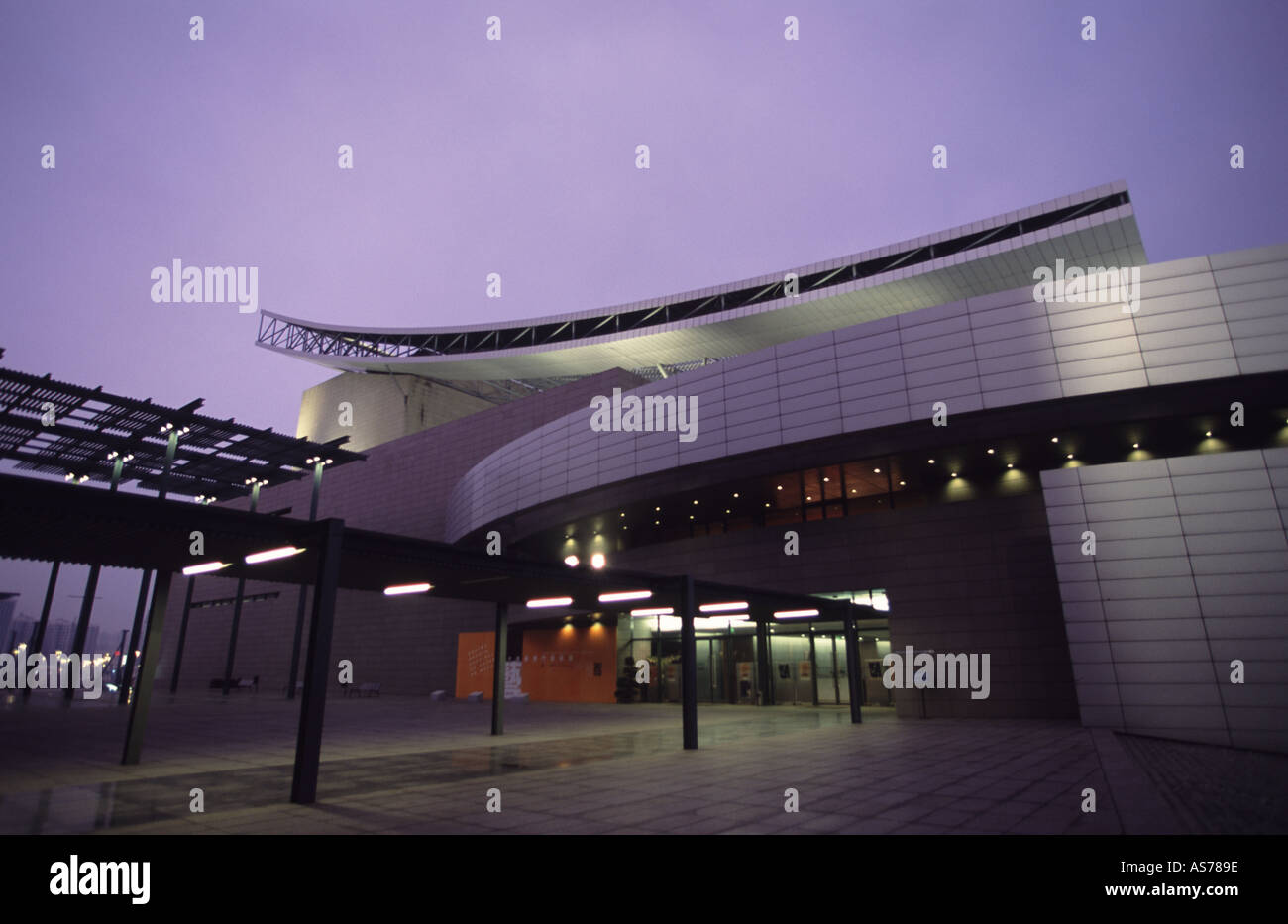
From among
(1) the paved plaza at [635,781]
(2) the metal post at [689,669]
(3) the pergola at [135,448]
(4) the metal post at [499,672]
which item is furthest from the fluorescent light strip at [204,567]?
(3) the pergola at [135,448]

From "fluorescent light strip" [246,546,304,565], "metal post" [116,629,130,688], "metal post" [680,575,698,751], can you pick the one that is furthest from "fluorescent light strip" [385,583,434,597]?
"metal post" [116,629,130,688]

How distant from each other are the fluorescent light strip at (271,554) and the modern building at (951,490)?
8.21 metres

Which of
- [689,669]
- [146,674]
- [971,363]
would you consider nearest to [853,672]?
A: [689,669]

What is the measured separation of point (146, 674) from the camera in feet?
41.0

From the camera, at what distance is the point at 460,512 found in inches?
1625

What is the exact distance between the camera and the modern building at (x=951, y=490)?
1753 cm

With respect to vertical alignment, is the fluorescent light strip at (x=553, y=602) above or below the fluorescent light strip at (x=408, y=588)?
below

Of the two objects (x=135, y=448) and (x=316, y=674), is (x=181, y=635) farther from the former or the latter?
(x=316, y=674)

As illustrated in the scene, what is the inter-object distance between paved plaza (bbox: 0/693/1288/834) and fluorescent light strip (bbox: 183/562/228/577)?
11.2ft

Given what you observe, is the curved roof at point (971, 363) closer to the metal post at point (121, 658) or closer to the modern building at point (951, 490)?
the modern building at point (951, 490)

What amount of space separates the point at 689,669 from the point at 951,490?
47.7ft

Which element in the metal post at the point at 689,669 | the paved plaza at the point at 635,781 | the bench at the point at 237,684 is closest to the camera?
→ the paved plaza at the point at 635,781
